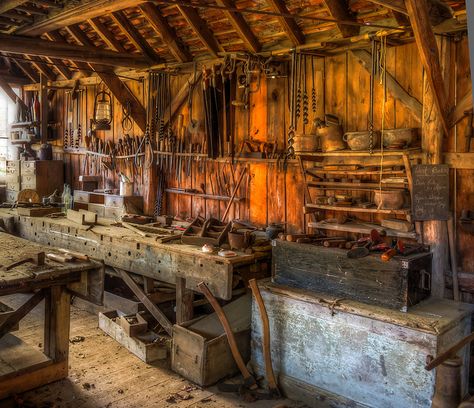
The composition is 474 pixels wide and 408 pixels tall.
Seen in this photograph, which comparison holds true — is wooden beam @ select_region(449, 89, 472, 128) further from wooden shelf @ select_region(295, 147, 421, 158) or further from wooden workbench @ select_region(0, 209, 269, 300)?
wooden workbench @ select_region(0, 209, 269, 300)

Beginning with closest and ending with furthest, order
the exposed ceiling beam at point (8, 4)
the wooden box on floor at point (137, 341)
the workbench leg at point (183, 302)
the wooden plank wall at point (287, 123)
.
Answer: the wooden plank wall at point (287, 123) < the wooden box on floor at point (137, 341) < the workbench leg at point (183, 302) < the exposed ceiling beam at point (8, 4)

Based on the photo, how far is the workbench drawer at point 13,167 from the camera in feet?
29.9

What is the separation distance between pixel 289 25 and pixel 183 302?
3010 millimetres

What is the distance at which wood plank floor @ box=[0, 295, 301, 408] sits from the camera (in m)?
4.08

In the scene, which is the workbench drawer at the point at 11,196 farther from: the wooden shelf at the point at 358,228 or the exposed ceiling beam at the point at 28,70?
the wooden shelf at the point at 358,228

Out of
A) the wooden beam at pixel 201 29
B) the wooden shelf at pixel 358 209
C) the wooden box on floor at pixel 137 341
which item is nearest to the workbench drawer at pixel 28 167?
the wooden box on floor at pixel 137 341

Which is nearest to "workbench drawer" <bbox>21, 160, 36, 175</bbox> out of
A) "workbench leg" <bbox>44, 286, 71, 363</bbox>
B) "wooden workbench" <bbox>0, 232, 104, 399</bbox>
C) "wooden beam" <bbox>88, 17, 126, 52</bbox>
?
"wooden beam" <bbox>88, 17, 126, 52</bbox>

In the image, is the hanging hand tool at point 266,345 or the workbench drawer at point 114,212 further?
the workbench drawer at point 114,212

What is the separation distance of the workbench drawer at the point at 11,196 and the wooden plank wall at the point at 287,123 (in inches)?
144

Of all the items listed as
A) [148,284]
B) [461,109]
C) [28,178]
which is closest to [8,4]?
[148,284]

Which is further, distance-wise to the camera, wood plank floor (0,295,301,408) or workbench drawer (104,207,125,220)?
workbench drawer (104,207,125,220)

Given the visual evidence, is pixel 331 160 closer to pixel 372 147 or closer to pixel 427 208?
pixel 372 147

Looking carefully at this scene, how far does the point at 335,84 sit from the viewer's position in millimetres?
5031

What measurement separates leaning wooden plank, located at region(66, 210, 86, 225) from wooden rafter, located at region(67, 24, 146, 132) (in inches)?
60.7
